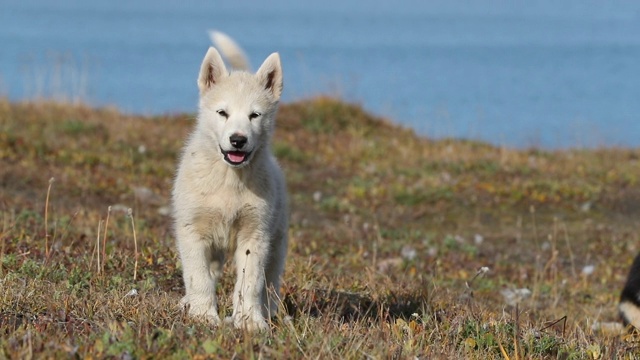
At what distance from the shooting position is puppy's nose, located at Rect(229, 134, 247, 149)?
17.5ft

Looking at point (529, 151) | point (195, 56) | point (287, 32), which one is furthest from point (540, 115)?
point (287, 32)

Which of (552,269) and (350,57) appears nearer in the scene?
(552,269)

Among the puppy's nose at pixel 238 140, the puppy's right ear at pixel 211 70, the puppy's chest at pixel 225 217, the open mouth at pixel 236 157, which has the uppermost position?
the puppy's right ear at pixel 211 70

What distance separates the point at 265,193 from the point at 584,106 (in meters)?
29.2

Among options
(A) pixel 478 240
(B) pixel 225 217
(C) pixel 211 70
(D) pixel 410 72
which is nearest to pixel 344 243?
(A) pixel 478 240

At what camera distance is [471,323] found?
216 inches

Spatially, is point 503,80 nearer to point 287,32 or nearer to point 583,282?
point 583,282

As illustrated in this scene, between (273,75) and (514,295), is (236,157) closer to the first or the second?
(273,75)

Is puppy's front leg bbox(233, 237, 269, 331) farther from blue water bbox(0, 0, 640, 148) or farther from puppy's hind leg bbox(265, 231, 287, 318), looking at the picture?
blue water bbox(0, 0, 640, 148)

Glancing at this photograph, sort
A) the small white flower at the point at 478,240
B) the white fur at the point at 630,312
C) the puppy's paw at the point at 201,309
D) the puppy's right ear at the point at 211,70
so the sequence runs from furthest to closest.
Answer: the small white flower at the point at 478,240 < the white fur at the point at 630,312 < the puppy's right ear at the point at 211,70 < the puppy's paw at the point at 201,309

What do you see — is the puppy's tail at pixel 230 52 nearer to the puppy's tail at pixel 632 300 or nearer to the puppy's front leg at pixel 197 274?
the puppy's tail at pixel 632 300

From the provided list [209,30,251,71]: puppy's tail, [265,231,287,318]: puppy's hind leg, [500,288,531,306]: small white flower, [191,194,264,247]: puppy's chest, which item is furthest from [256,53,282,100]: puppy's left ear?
[209,30,251,71]: puppy's tail

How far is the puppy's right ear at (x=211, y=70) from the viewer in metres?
5.79

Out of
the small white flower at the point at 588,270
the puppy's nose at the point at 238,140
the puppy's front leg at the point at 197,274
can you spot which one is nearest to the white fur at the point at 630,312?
the small white flower at the point at 588,270
